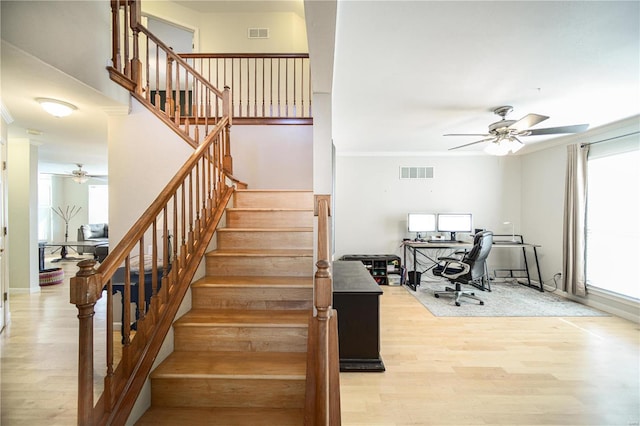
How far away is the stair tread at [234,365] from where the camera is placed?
1583mm

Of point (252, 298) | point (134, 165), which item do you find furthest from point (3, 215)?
point (252, 298)

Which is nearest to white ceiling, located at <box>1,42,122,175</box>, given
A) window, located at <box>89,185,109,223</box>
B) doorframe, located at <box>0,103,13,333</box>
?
doorframe, located at <box>0,103,13,333</box>

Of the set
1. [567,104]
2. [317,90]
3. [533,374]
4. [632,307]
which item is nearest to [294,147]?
[317,90]

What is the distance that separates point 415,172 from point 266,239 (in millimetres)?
3960

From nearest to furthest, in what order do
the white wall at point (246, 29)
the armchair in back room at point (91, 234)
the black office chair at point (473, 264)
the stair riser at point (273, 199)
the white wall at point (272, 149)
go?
1. the stair riser at point (273, 199)
2. the black office chair at point (473, 264)
3. the white wall at point (272, 149)
4. the white wall at point (246, 29)
5. the armchair in back room at point (91, 234)

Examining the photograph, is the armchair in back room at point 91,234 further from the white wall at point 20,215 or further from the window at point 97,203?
the white wall at point 20,215

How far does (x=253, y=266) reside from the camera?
2.34 m

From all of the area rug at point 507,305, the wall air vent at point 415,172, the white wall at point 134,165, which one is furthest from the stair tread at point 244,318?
the wall air vent at point 415,172

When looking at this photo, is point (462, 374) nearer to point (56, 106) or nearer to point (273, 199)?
point (273, 199)

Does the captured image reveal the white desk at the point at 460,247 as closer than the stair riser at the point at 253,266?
No

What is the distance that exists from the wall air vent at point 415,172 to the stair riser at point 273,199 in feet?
9.89

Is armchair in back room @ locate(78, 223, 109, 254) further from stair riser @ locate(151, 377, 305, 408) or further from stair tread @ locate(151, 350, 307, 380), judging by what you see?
stair riser @ locate(151, 377, 305, 408)

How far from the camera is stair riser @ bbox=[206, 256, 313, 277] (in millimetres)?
2322

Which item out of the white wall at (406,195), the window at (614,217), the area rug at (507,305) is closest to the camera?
the window at (614,217)
